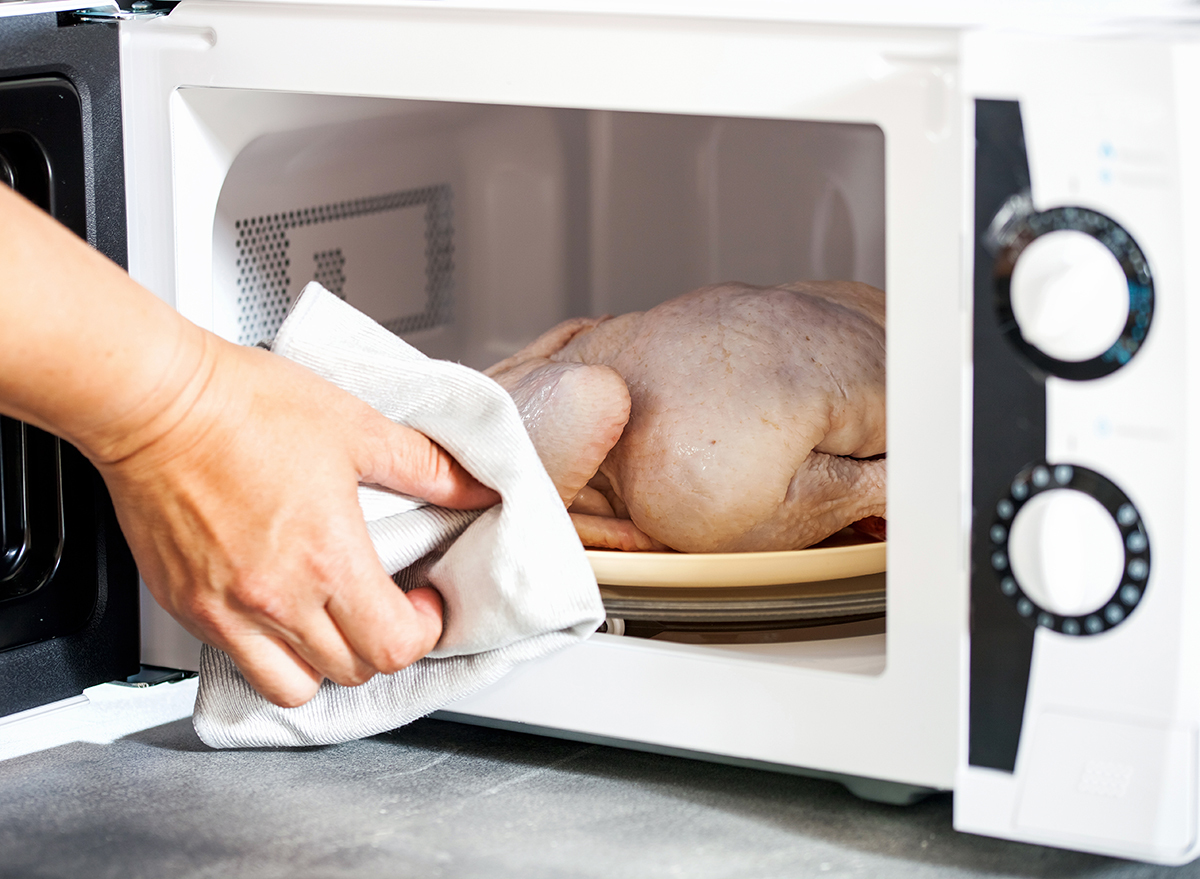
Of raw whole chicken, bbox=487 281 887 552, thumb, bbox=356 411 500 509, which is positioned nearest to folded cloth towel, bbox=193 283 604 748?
thumb, bbox=356 411 500 509

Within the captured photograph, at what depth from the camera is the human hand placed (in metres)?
0.66

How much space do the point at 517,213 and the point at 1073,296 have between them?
828mm

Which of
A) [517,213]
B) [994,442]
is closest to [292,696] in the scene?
[994,442]

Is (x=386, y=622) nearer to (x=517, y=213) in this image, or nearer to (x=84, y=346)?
(x=84, y=346)

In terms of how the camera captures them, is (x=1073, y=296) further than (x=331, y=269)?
No

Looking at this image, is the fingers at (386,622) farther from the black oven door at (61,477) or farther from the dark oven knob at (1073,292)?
the dark oven knob at (1073,292)

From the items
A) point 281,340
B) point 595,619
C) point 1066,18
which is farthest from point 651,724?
point 1066,18

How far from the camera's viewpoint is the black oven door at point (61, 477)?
79cm

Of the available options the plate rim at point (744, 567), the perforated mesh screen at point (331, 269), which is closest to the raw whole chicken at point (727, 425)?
the plate rim at point (744, 567)

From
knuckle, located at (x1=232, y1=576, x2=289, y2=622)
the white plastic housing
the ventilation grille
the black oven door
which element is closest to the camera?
the white plastic housing

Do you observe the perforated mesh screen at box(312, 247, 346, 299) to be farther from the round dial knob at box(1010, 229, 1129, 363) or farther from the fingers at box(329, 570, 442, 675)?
the round dial knob at box(1010, 229, 1129, 363)

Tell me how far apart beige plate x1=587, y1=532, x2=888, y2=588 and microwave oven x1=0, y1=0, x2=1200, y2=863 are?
0.04 meters

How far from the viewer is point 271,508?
0.67 meters

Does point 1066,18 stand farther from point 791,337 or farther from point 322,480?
point 322,480
